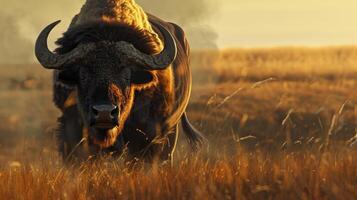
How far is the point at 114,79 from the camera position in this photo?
871 cm

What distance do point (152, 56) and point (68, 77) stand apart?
88 centimetres

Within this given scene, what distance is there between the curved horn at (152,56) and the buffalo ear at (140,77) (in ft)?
0.26

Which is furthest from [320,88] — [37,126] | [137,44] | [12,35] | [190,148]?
[12,35]

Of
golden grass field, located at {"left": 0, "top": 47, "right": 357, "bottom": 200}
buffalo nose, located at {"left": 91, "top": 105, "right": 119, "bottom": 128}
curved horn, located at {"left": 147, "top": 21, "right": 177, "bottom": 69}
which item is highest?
curved horn, located at {"left": 147, "top": 21, "right": 177, "bottom": 69}

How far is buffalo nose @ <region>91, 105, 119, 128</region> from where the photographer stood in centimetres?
808

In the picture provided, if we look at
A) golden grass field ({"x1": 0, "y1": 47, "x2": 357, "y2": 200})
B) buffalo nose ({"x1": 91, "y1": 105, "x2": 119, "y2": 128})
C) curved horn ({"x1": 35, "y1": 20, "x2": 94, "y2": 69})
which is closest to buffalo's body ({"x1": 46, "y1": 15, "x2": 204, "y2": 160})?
curved horn ({"x1": 35, "y1": 20, "x2": 94, "y2": 69})

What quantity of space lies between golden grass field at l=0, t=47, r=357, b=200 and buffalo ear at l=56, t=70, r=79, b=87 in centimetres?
81

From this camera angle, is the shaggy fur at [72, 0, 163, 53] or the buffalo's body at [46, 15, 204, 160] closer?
the buffalo's body at [46, 15, 204, 160]

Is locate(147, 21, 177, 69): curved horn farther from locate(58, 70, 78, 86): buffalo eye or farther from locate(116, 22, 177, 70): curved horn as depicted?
locate(58, 70, 78, 86): buffalo eye

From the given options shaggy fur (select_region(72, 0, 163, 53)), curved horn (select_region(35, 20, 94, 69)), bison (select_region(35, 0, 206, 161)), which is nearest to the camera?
bison (select_region(35, 0, 206, 161))

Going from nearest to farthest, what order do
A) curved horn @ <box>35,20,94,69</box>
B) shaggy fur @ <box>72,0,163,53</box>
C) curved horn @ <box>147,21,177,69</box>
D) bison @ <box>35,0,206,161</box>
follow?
bison @ <box>35,0,206,161</box> < curved horn @ <box>35,20,94,69</box> < curved horn @ <box>147,21,177,69</box> < shaggy fur @ <box>72,0,163,53</box>

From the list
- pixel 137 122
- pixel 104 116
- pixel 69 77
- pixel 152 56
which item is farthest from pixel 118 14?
pixel 104 116

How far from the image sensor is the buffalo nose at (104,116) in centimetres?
808

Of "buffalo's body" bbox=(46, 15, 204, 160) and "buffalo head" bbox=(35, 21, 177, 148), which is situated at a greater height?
"buffalo head" bbox=(35, 21, 177, 148)
